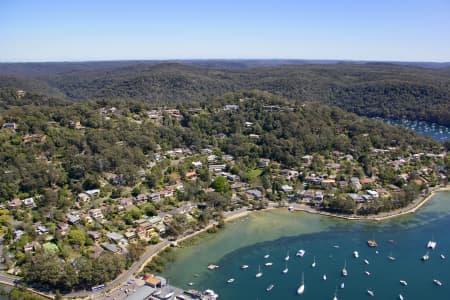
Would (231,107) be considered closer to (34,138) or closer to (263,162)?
(263,162)

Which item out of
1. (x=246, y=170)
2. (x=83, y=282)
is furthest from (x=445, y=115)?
(x=83, y=282)

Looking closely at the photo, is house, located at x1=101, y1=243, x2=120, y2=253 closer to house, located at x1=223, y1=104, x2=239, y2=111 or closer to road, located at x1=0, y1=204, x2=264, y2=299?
road, located at x1=0, y1=204, x2=264, y2=299

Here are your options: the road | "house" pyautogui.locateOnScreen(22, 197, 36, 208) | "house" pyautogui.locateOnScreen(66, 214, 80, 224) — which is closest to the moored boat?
the road

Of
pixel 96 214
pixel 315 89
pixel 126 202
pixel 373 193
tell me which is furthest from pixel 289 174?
pixel 315 89

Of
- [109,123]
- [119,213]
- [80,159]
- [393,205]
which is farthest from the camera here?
[109,123]

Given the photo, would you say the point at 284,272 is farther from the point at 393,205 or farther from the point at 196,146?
the point at 196,146

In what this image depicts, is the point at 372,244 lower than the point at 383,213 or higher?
lower
